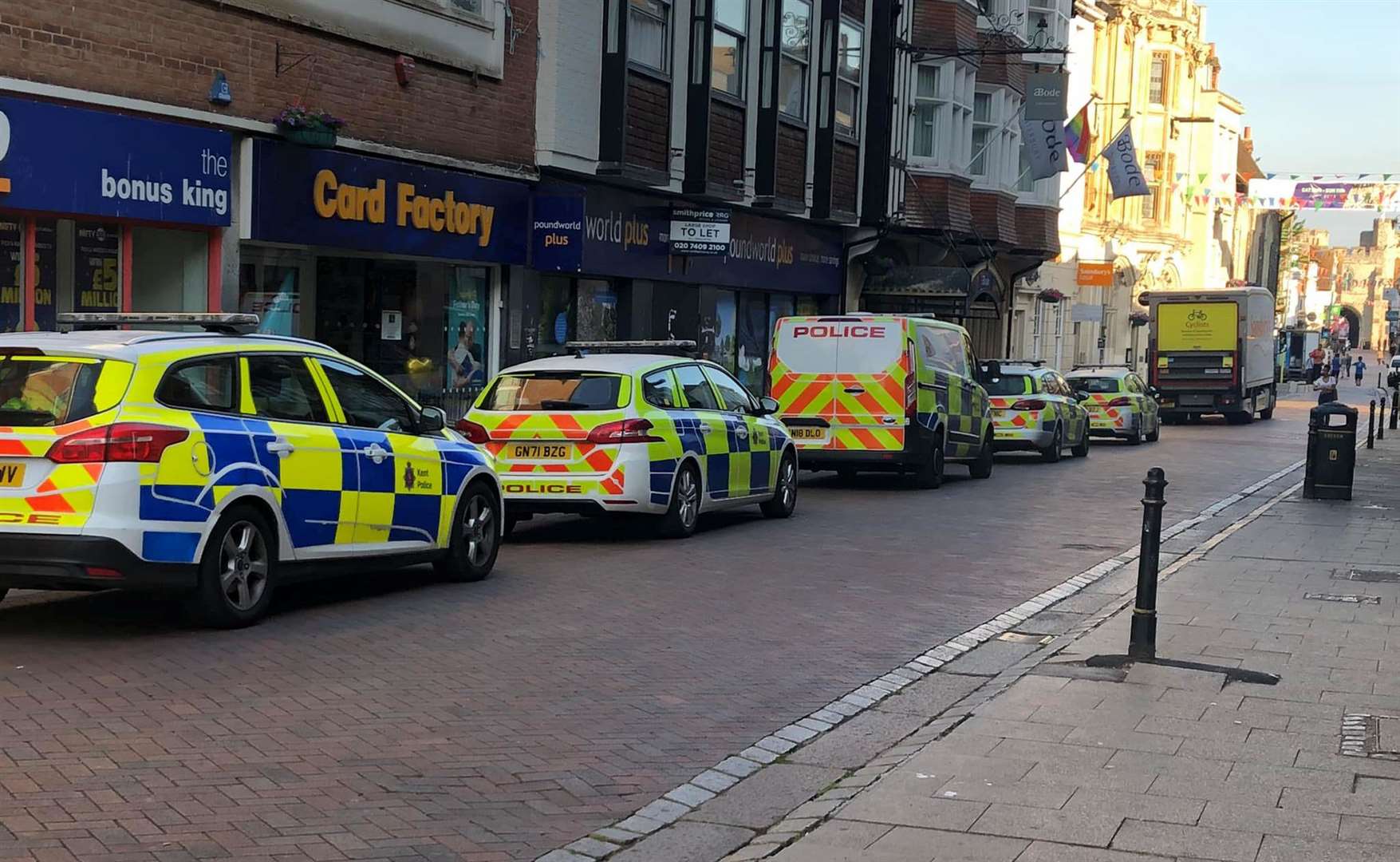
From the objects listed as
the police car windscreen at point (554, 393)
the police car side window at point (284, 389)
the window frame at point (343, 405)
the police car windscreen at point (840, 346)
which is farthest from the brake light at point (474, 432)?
the police car windscreen at point (840, 346)

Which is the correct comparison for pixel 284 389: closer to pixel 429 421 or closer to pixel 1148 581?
pixel 429 421

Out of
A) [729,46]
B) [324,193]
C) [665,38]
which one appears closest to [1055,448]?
[729,46]

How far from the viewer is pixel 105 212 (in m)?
14.9

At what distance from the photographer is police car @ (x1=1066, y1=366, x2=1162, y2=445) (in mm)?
32250

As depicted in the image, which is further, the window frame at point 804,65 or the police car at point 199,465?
the window frame at point 804,65

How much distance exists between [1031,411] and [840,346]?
7.60 meters

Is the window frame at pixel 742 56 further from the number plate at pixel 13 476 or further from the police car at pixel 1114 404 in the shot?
the number plate at pixel 13 476

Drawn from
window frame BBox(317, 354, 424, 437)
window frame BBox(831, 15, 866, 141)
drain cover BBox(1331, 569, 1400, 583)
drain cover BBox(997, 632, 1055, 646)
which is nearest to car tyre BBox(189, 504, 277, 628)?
window frame BBox(317, 354, 424, 437)

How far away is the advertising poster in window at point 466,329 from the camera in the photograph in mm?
20969

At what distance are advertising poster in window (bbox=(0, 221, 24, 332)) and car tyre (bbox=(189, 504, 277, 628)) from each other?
5970 millimetres

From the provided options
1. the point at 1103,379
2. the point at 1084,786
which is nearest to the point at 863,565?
the point at 1084,786

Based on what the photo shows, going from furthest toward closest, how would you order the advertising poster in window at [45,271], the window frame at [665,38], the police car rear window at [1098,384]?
the police car rear window at [1098,384] < the window frame at [665,38] < the advertising poster in window at [45,271]

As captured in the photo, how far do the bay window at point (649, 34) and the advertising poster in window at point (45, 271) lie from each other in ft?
32.6

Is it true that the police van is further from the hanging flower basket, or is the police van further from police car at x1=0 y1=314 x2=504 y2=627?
police car at x1=0 y1=314 x2=504 y2=627
